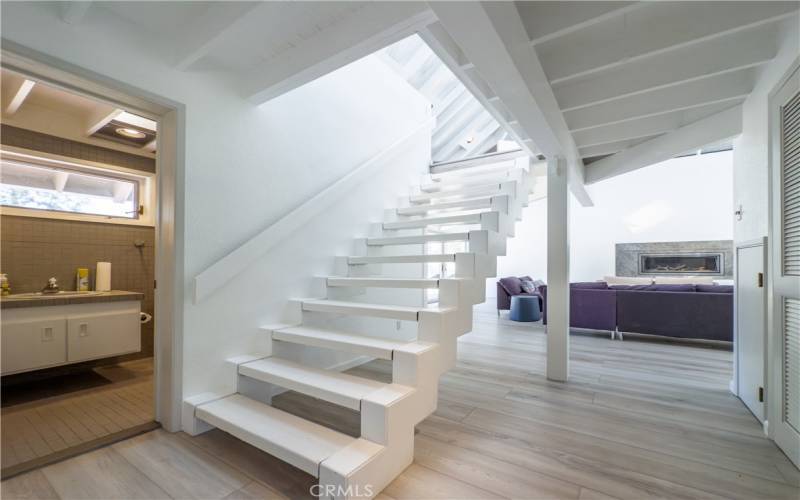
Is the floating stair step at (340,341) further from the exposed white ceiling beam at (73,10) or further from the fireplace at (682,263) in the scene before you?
the fireplace at (682,263)

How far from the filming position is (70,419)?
7.33ft

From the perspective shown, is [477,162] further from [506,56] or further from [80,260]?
[80,260]

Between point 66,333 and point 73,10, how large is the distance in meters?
2.39

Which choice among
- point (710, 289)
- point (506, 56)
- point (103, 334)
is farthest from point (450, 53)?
Answer: point (710, 289)

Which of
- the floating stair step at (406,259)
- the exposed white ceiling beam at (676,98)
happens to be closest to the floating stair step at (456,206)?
the floating stair step at (406,259)

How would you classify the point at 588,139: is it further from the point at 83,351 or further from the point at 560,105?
the point at 83,351

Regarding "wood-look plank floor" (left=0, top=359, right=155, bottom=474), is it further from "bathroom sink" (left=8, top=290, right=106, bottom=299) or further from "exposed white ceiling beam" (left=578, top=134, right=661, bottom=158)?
"exposed white ceiling beam" (left=578, top=134, right=661, bottom=158)

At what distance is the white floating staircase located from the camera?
1.57 meters

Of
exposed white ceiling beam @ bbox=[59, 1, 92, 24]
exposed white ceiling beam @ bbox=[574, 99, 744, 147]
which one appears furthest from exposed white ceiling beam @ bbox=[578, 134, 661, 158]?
exposed white ceiling beam @ bbox=[59, 1, 92, 24]

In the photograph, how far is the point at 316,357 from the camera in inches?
115

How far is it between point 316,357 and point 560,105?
2.75 metres

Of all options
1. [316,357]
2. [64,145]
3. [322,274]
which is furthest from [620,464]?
[64,145]

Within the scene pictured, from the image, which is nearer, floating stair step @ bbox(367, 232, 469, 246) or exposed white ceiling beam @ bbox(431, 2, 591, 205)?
exposed white ceiling beam @ bbox(431, 2, 591, 205)

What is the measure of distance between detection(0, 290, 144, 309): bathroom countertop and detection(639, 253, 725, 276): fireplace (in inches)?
380
